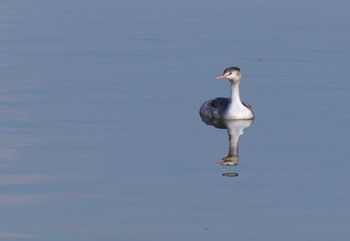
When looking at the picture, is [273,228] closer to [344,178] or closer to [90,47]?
[344,178]

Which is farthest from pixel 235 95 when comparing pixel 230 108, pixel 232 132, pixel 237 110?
pixel 232 132

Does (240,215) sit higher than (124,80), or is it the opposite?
(124,80)

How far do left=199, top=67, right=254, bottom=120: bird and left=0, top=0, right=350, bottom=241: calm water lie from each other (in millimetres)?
257

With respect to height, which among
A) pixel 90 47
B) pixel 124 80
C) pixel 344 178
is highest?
pixel 90 47

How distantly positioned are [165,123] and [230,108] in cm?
291

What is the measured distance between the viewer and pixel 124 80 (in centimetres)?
3100

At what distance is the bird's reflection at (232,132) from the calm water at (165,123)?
9cm

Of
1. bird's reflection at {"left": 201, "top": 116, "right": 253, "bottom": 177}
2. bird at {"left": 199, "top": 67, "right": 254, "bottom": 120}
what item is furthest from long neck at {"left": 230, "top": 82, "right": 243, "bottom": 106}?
bird's reflection at {"left": 201, "top": 116, "right": 253, "bottom": 177}

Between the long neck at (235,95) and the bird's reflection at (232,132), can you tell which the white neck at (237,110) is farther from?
the bird's reflection at (232,132)

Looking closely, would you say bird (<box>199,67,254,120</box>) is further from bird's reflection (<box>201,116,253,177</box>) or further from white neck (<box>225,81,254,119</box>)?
bird's reflection (<box>201,116,253,177</box>)

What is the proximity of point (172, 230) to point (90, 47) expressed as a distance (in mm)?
18990

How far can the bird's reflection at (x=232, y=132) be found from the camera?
23.0 meters

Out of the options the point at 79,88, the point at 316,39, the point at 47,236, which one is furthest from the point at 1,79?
the point at 47,236

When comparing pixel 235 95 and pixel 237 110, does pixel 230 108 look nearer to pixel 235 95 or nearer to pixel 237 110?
pixel 237 110
